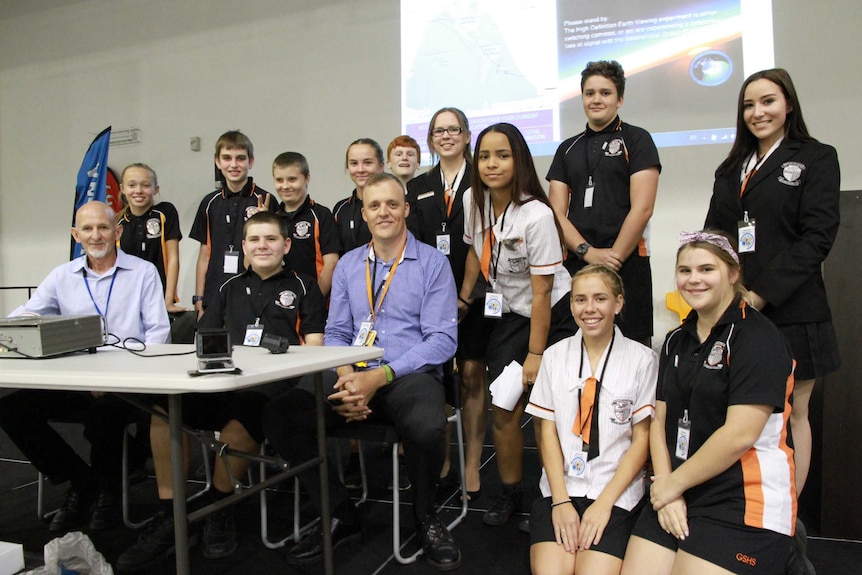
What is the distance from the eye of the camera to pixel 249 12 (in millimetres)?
5316

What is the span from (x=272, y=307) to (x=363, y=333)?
0.41 meters

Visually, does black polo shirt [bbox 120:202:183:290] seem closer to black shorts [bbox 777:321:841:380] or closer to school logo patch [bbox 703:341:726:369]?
school logo patch [bbox 703:341:726:369]

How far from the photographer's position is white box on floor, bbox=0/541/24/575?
1.53m

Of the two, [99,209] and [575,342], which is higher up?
[99,209]

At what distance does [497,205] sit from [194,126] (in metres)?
4.15

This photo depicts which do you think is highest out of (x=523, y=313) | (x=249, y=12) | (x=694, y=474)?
(x=249, y=12)

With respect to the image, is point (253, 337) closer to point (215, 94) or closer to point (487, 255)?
point (487, 255)

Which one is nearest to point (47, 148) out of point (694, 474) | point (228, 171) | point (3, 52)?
point (3, 52)

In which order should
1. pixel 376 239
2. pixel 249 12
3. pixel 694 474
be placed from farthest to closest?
pixel 249 12 → pixel 376 239 → pixel 694 474

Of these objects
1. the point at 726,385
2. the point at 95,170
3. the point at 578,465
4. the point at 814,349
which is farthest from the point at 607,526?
the point at 95,170

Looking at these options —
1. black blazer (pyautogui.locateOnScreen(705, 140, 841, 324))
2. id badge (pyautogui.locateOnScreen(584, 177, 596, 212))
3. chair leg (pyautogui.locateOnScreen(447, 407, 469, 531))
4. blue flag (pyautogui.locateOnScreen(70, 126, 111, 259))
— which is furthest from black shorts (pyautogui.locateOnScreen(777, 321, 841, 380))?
blue flag (pyautogui.locateOnScreen(70, 126, 111, 259))

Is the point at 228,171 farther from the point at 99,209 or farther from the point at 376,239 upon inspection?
the point at 376,239

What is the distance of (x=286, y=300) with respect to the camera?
7.64ft

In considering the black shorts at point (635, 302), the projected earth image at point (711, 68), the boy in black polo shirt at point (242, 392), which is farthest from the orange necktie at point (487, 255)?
the projected earth image at point (711, 68)
